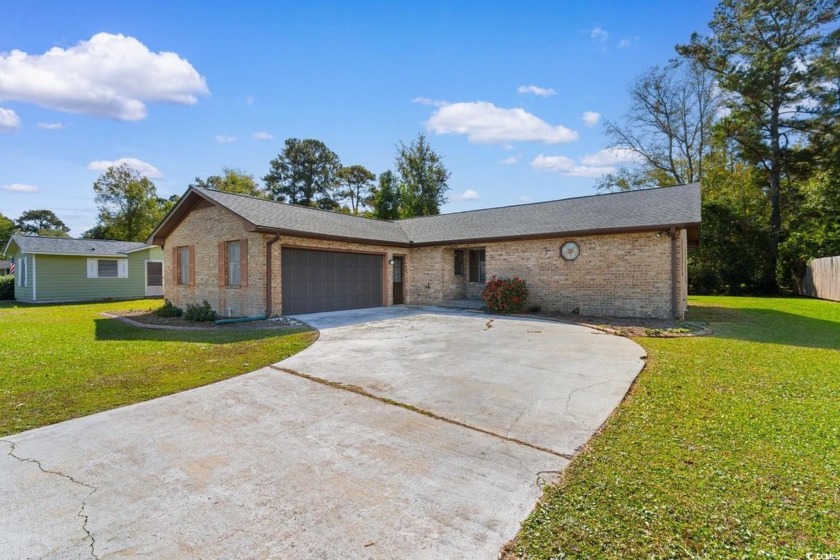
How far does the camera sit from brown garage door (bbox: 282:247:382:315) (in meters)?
12.8

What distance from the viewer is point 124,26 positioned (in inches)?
384

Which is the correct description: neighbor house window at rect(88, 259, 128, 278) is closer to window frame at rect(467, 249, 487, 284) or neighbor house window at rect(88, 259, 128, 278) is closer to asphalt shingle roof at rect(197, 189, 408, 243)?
asphalt shingle roof at rect(197, 189, 408, 243)

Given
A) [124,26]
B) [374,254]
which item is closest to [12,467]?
[124,26]

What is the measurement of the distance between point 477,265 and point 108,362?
13402 millimetres

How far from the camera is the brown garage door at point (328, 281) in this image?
41.9 feet

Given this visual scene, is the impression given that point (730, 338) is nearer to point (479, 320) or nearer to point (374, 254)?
point (479, 320)

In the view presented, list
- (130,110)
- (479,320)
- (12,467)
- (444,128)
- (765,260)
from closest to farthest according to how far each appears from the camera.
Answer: (12,467) → (479,320) → (130,110) → (765,260) → (444,128)

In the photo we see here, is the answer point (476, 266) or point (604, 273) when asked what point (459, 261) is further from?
point (604, 273)

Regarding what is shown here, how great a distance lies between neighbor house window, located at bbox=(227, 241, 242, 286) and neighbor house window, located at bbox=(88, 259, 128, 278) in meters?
13.2

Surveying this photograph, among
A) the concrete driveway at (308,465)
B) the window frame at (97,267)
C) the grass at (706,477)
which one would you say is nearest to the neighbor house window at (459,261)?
the concrete driveway at (308,465)

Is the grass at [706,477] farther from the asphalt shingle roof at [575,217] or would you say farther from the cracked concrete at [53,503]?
the asphalt shingle roof at [575,217]

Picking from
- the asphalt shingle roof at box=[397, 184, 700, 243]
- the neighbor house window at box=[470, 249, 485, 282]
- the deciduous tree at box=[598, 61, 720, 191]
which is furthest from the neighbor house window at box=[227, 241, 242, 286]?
the deciduous tree at box=[598, 61, 720, 191]

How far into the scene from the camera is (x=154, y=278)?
23.2 meters

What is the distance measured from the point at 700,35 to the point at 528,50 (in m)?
19.7
